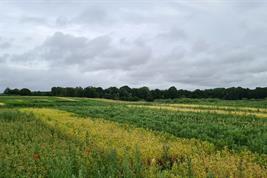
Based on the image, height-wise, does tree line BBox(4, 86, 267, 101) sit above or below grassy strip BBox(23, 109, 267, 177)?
above

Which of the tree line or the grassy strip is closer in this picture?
the grassy strip

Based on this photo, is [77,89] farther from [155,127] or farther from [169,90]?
[155,127]

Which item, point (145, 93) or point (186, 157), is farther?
point (145, 93)

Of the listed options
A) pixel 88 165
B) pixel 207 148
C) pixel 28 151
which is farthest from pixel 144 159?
pixel 28 151

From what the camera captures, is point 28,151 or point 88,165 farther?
point 28,151

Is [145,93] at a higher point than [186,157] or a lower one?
higher

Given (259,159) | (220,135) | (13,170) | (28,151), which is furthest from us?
(220,135)

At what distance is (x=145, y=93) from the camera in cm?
13500

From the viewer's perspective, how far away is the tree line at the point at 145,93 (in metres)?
119

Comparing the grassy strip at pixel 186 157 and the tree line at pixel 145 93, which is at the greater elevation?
the tree line at pixel 145 93

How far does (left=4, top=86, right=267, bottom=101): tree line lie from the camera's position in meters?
119

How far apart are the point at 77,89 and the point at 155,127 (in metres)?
107

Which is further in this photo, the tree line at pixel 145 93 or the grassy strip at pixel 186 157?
the tree line at pixel 145 93

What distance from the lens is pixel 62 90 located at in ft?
428
